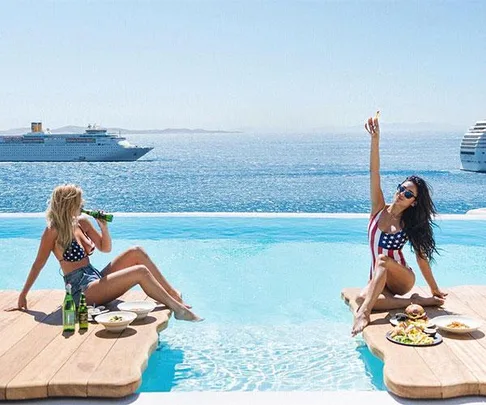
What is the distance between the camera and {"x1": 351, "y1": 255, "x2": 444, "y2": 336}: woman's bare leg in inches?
151

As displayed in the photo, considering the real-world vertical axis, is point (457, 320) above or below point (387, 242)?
below

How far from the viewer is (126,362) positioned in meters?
3.18

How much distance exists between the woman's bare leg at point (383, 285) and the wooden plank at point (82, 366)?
1.24 metres

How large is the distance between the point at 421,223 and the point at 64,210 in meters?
2.06

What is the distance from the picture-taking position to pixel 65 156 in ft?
235

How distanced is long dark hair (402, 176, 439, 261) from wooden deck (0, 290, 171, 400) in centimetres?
151

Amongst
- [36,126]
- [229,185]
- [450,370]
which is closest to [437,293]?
[450,370]

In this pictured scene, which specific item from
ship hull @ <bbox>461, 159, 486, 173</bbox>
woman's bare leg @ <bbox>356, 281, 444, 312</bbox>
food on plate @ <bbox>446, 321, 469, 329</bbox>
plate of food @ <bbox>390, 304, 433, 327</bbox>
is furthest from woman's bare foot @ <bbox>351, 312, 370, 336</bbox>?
ship hull @ <bbox>461, 159, 486, 173</bbox>

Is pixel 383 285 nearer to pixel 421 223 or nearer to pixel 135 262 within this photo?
pixel 421 223

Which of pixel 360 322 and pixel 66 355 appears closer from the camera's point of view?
pixel 66 355

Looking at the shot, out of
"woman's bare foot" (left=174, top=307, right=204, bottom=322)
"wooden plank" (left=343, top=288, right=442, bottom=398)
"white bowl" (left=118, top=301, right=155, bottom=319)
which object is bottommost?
"woman's bare foot" (left=174, top=307, right=204, bottom=322)

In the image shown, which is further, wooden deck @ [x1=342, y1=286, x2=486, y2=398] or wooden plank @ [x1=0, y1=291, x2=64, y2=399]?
wooden plank @ [x1=0, y1=291, x2=64, y2=399]

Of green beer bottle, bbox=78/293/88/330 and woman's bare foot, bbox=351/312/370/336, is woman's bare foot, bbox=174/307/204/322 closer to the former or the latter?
green beer bottle, bbox=78/293/88/330

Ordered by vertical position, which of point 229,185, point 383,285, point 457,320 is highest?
point 383,285
